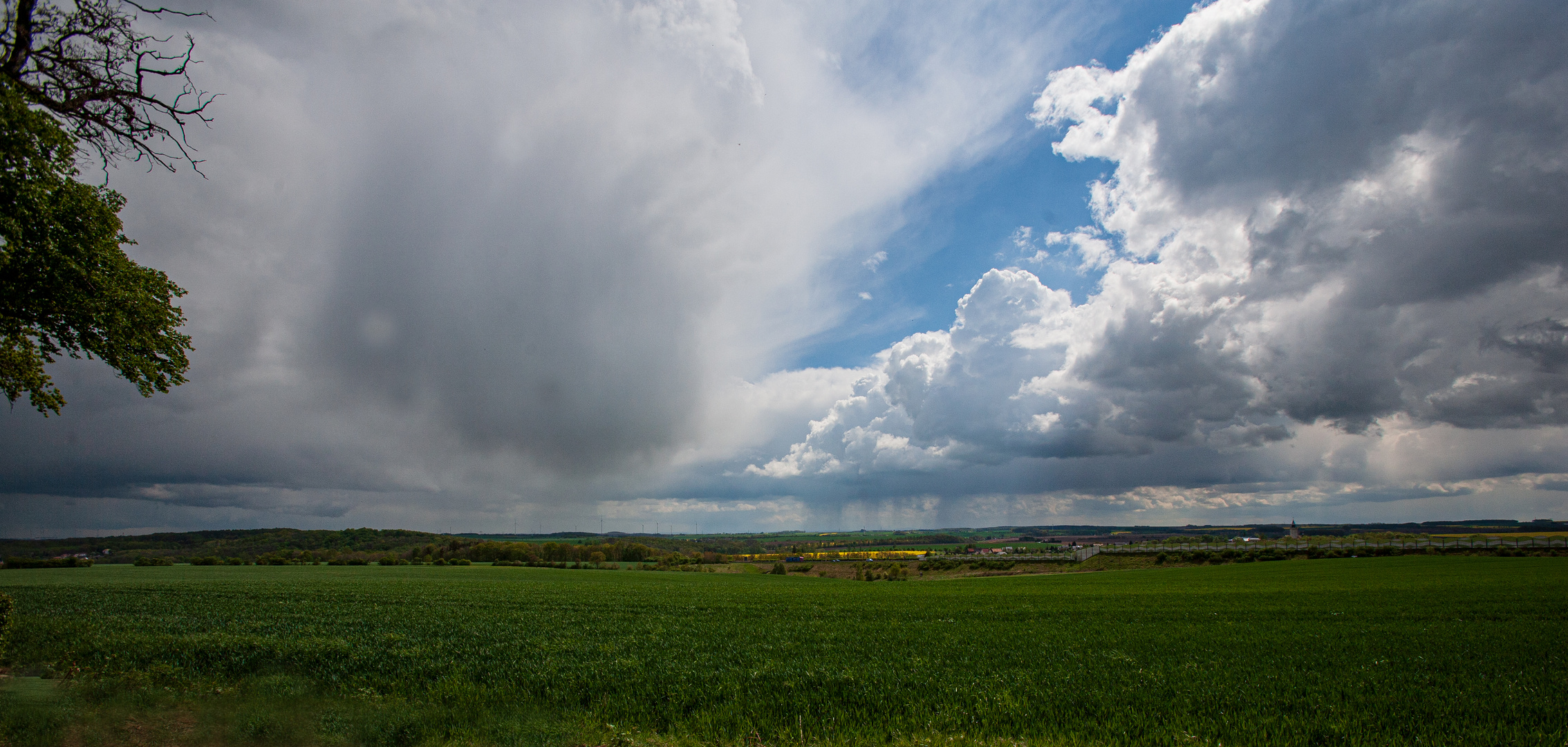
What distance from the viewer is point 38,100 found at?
45.3 feet

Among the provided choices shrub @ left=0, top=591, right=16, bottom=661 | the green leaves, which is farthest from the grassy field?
the green leaves

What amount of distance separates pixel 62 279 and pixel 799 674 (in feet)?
80.0

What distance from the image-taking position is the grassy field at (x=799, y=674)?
1142cm

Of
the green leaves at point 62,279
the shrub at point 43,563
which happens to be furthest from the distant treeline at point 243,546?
the green leaves at point 62,279

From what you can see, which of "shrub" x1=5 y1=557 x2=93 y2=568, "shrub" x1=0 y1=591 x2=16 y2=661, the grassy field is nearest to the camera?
the grassy field

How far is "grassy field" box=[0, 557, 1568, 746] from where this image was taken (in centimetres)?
1142

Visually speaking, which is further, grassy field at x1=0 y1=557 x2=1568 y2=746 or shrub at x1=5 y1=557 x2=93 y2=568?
shrub at x1=5 y1=557 x2=93 y2=568

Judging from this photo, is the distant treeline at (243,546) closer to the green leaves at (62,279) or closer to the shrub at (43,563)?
the shrub at (43,563)

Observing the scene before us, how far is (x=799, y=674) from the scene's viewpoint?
1530 centimetres

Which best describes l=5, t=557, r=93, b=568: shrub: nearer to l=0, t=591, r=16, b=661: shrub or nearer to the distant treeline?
the distant treeline

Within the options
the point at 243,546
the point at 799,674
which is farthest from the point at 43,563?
the point at 799,674

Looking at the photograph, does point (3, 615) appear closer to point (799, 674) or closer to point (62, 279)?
point (62, 279)

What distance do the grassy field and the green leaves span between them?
9.15 metres

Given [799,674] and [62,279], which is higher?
[62,279]
